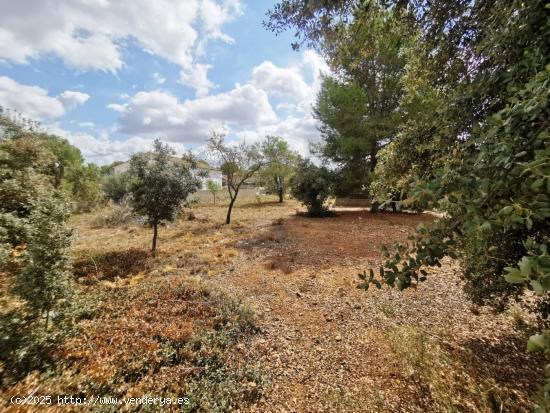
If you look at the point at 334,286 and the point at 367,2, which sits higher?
the point at 367,2

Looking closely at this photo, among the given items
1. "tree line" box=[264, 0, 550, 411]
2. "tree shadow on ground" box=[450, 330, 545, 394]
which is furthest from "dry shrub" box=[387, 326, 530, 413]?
"tree line" box=[264, 0, 550, 411]

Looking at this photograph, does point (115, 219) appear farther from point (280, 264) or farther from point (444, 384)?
point (444, 384)

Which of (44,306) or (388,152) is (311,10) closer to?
(388,152)

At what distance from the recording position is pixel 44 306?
3.89 m

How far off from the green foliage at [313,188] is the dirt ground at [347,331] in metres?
7.16

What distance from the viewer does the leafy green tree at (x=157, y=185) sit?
904 cm

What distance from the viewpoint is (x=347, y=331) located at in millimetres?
4648

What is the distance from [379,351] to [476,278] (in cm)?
183

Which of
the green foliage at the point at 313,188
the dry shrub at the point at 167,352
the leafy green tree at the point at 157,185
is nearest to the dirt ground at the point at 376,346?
the dry shrub at the point at 167,352

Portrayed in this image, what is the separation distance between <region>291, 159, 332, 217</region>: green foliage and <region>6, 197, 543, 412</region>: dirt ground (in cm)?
716

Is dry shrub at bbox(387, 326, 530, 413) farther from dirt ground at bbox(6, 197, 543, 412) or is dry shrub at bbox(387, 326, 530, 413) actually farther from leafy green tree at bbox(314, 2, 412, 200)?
leafy green tree at bbox(314, 2, 412, 200)

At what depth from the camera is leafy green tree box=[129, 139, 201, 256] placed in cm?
904

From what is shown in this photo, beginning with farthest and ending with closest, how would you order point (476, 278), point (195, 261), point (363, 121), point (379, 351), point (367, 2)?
point (363, 121)
point (195, 261)
point (379, 351)
point (476, 278)
point (367, 2)

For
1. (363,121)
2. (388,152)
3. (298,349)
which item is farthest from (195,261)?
(363,121)
